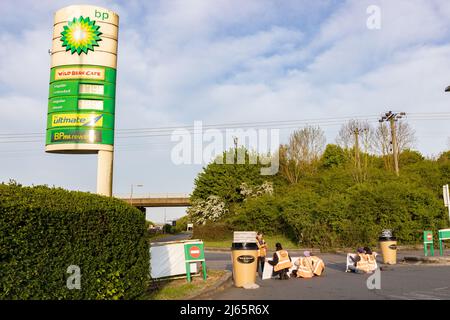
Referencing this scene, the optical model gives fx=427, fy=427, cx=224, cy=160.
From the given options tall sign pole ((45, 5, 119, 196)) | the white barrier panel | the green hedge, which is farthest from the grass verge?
tall sign pole ((45, 5, 119, 196))

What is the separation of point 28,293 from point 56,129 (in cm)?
1245

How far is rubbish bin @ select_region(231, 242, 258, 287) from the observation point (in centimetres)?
1154

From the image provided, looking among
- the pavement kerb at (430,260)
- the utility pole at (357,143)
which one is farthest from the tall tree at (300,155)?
the pavement kerb at (430,260)

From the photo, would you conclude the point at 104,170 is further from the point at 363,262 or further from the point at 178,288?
the point at 363,262

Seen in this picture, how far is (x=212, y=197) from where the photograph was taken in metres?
43.2

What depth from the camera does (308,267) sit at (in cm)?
1413

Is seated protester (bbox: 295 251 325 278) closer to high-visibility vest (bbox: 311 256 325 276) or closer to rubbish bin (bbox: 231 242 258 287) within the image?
high-visibility vest (bbox: 311 256 325 276)

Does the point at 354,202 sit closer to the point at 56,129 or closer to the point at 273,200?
the point at 273,200

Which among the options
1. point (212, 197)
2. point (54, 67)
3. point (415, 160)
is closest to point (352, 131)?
point (415, 160)

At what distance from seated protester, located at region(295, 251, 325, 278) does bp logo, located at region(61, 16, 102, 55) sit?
11848mm

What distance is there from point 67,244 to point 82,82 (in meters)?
12.2

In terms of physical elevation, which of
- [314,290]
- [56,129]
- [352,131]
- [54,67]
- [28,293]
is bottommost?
[314,290]

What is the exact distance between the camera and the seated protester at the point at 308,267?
1403cm

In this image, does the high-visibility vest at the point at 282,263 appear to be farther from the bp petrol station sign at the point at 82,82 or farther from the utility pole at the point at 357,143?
the utility pole at the point at 357,143
